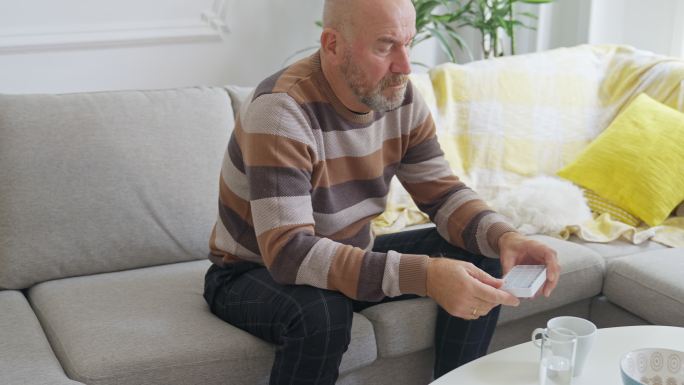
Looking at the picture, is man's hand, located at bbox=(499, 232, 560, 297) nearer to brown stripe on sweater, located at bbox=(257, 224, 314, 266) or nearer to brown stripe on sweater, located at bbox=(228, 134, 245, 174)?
brown stripe on sweater, located at bbox=(257, 224, 314, 266)

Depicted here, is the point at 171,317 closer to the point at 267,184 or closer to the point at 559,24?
the point at 267,184

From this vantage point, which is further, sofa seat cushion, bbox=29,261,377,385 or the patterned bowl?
sofa seat cushion, bbox=29,261,377,385

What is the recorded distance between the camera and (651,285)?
201 centimetres

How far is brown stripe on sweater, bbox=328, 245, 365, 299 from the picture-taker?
1.56 meters

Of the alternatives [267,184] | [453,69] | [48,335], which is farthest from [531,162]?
[48,335]

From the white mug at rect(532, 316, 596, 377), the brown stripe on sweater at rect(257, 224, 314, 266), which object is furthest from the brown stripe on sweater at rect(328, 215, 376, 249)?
the white mug at rect(532, 316, 596, 377)

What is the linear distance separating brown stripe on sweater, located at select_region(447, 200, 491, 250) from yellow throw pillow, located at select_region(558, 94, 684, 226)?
0.76m

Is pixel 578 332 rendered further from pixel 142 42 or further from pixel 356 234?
pixel 142 42

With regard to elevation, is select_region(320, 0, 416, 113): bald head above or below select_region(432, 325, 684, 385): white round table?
above

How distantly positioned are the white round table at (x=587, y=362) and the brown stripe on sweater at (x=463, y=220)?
0.38 m

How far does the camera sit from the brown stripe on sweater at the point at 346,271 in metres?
1.56

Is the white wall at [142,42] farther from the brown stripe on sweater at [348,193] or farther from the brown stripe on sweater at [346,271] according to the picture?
the brown stripe on sweater at [346,271]

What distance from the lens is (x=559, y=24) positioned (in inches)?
130

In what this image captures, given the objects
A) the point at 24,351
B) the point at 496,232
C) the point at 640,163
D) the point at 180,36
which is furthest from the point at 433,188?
the point at 180,36
